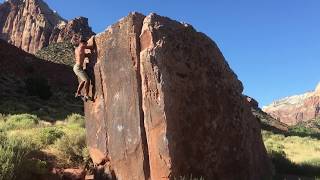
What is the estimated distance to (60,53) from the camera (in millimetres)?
76875

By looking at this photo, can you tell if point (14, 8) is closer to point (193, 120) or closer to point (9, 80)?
point (9, 80)

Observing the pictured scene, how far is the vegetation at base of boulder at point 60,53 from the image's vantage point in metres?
71.7

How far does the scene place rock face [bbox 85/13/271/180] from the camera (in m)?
10.2

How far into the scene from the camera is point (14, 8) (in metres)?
146

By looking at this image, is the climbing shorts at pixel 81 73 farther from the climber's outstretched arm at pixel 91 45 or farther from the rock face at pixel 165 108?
the climber's outstretched arm at pixel 91 45

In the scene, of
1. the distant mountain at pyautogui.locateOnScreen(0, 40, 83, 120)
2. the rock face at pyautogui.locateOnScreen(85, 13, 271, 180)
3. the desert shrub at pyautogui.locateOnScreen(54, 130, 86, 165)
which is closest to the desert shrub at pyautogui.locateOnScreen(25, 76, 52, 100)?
the distant mountain at pyautogui.locateOnScreen(0, 40, 83, 120)

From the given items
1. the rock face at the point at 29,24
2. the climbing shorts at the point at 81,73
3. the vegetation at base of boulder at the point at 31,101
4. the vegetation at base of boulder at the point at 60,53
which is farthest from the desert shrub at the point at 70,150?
the rock face at the point at 29,24

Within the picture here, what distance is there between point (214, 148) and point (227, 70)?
2207 millimetres

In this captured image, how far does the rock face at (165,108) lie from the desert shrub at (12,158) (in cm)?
154

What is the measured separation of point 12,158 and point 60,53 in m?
67.9

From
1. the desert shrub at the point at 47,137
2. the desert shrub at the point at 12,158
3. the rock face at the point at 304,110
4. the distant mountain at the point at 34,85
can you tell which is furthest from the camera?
the rock face at the point at 304,110

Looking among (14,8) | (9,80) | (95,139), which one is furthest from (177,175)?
(14,8)

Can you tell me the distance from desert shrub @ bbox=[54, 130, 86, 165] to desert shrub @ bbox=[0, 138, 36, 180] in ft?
3.32

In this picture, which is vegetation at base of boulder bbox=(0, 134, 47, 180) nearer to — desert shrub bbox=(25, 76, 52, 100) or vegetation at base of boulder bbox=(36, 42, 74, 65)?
desert shrub bbox=(25, 76, 52, 100)
